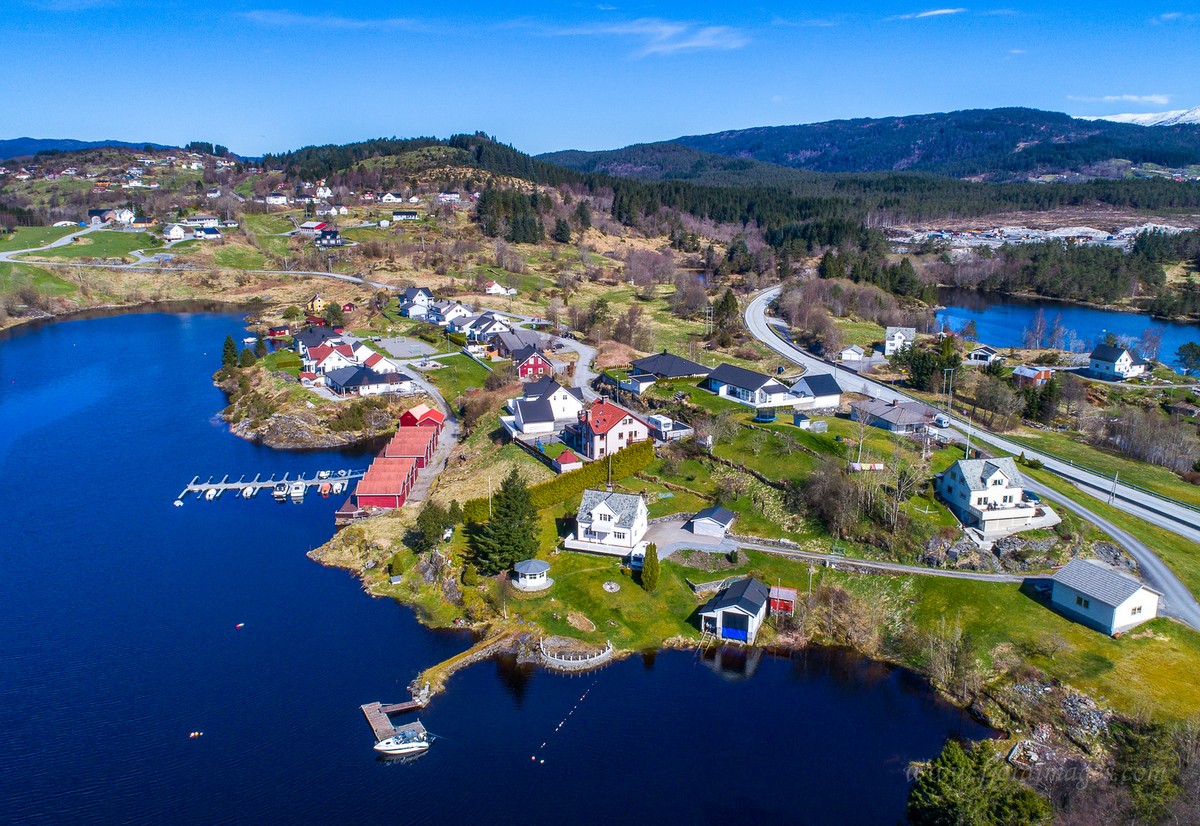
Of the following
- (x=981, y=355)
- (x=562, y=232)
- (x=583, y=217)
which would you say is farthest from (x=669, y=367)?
(x=583, y=217)

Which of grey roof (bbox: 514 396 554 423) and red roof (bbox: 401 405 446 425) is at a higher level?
grey roof (bbox: 514 396 554 423)

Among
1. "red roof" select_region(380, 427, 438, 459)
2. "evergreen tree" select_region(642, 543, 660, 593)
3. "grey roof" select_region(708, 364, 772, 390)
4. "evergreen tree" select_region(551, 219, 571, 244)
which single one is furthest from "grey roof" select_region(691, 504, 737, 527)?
"evergreen tree" select_region(551, 219, 571, 244)

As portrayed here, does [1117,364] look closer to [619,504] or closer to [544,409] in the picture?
[544,409]

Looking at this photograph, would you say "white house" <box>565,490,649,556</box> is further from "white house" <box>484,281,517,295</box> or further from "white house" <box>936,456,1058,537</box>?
"white house" <box>484,281,517,295</box>

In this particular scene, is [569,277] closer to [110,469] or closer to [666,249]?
[666,249]

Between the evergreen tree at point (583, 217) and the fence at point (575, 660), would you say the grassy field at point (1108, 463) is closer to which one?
the fence at point (575, 660)

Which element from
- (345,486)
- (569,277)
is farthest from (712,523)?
(569,277)
